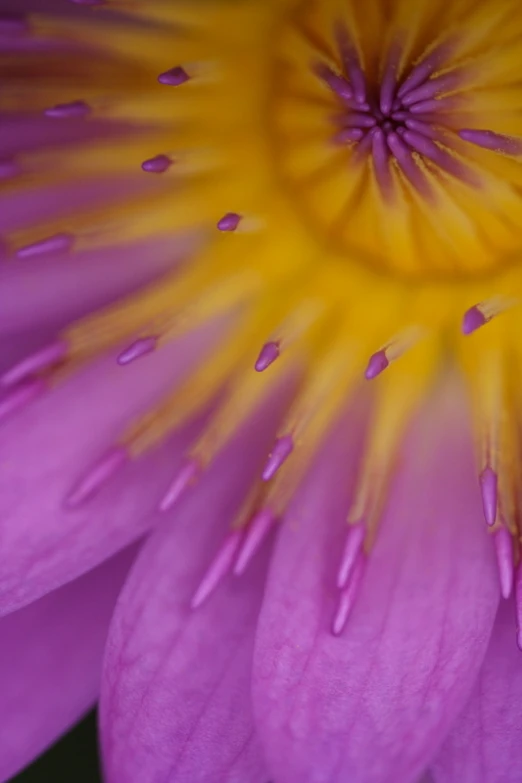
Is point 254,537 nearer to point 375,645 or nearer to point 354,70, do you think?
point 375,645

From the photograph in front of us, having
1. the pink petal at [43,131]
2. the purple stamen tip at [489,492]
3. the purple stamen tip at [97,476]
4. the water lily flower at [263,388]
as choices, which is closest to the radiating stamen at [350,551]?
the water lily flower at [263,388]

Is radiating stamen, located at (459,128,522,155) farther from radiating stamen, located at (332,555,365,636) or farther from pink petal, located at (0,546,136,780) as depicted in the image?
pink petal, located at (0,546,136,780)

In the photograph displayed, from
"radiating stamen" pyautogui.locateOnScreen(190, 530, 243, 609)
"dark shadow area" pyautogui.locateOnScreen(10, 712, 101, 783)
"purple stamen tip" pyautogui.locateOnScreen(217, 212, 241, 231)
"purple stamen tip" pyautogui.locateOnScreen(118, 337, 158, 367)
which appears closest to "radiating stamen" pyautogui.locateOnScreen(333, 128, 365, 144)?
"purple stamen tip" pyautogui.locateOnScreen(217, 212, 241, 231)

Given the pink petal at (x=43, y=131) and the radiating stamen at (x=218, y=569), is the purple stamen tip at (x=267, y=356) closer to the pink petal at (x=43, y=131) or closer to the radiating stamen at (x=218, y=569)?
the radiating stamen at (x=218, y=569)

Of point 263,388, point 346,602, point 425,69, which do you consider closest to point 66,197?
point 263,388

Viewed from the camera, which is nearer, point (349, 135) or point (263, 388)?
point (349, 135)

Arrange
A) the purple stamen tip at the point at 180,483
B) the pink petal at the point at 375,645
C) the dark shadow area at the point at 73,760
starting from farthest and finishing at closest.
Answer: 1. the dark shadow area at the point at 73,760
2. the purple stamen tip at the point at 180,483
3. the pink petal at the point at 375,645
